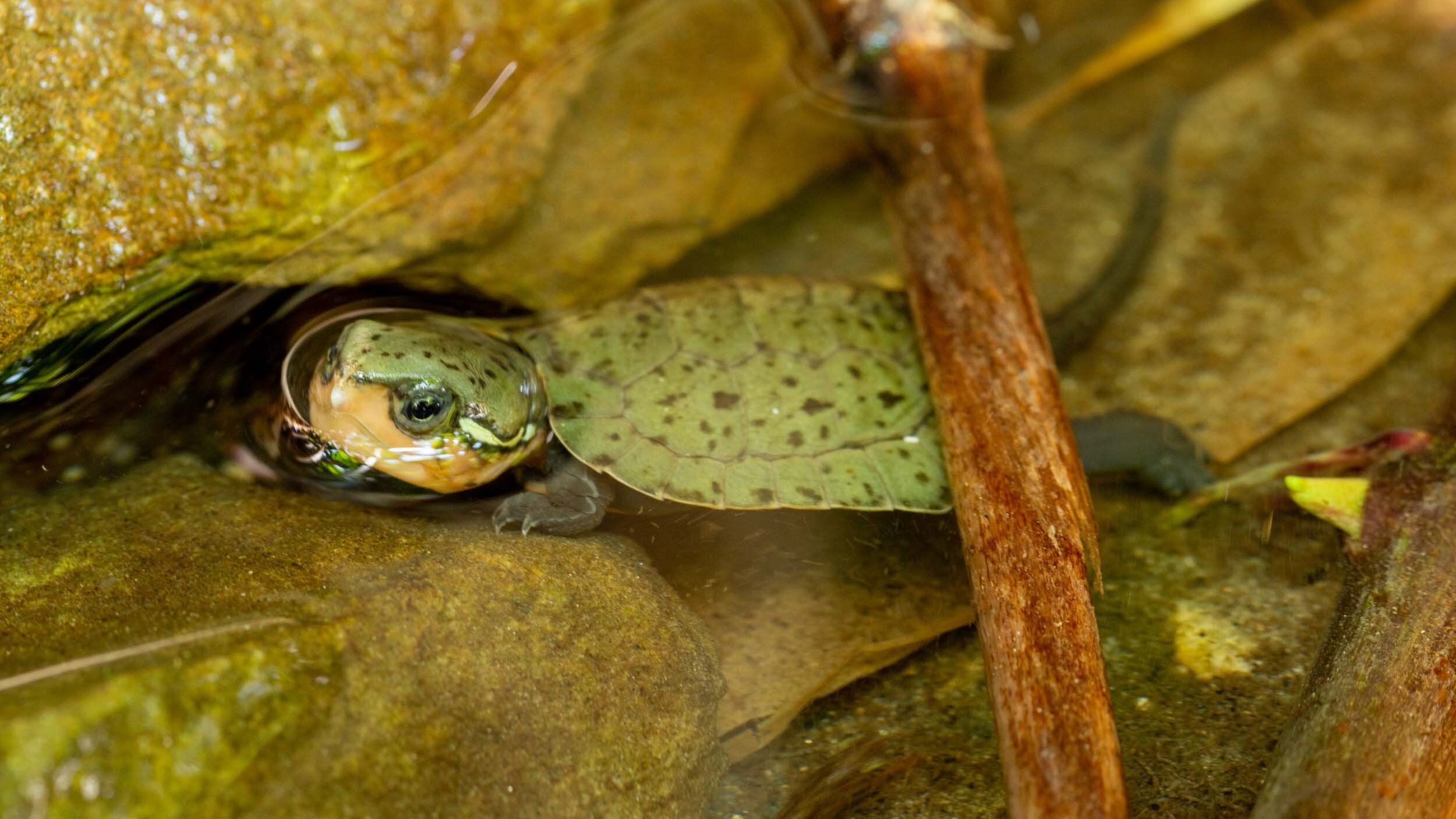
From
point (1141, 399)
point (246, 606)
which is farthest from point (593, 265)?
point (1141, 399)

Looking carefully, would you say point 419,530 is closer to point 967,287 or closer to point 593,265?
point 593,265

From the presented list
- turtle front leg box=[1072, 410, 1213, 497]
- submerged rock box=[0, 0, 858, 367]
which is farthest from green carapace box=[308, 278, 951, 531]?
turtle front leg box=[1072, 410, 1213, 497]

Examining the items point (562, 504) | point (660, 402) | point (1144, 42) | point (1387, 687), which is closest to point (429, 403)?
point (562, 504)

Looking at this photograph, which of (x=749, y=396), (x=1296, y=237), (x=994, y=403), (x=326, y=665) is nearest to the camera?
(x=326, y=665)

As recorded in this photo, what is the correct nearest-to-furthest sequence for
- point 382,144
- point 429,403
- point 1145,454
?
point 429,403 → point 1145,454 → point 382,144

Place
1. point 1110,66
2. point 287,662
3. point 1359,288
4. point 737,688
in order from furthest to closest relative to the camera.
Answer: point 1110,66 → point 1359,288 → point 737,688 → point 287,662

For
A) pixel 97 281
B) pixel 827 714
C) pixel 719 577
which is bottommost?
pixel 827 714

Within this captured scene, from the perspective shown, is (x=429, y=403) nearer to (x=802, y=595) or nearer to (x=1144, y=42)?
(x=802, y=595)

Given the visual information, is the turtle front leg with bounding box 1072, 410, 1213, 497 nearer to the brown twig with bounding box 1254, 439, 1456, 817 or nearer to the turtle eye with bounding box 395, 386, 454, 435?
the brown twig with bounding box 1254, 439, 1456, 817
